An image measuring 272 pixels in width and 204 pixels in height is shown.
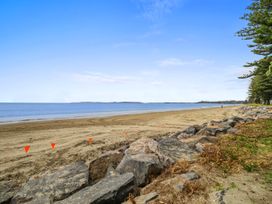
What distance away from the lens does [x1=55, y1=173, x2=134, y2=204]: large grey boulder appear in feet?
10.3

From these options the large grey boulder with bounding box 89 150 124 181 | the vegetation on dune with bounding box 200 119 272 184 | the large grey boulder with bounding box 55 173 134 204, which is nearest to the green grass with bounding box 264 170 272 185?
the vegetation on dune with bounding box 200 119 272 184

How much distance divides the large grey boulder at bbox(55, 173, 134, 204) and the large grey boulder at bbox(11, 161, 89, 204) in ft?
1.62

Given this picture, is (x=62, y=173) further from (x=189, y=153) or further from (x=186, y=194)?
(x=189, y=153)

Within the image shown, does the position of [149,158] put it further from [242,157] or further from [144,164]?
[242,157]

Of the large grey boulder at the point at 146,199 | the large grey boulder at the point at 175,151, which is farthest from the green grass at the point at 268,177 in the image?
the large grey boulder at the point at 146,199

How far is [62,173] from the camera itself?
175 inches

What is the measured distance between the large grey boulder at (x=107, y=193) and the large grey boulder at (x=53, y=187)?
1.62 feet

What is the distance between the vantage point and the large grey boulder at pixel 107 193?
10.3 feet

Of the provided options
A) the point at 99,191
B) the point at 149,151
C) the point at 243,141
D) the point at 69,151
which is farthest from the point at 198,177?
the point at 69,151

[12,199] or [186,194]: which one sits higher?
[186,194]

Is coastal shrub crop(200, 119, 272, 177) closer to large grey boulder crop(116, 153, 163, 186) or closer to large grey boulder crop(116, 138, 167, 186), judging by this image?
large grey boulder crop(116, 138, 167, 186)

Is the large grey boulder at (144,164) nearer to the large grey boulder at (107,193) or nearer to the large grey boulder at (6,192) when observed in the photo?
the large grey boulder at (107,193)

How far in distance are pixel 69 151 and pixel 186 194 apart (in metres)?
7.08

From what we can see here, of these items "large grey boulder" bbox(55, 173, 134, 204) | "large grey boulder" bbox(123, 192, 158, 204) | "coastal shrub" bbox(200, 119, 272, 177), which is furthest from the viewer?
"coastal shrub" bbox(200, 119, 272, 177)
